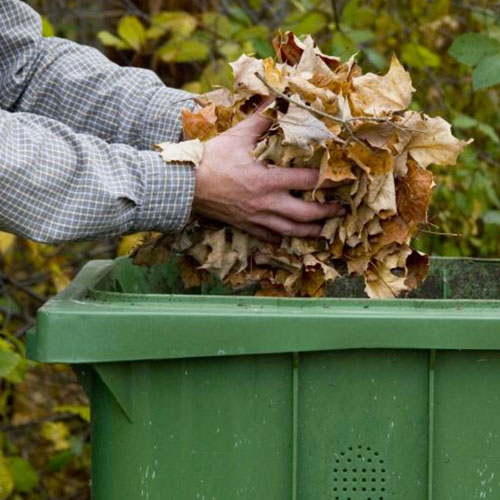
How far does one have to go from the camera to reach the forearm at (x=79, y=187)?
202cm

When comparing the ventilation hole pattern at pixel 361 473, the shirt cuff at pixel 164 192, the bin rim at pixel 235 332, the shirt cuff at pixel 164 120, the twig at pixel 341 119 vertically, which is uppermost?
the twig at pixel 341 119

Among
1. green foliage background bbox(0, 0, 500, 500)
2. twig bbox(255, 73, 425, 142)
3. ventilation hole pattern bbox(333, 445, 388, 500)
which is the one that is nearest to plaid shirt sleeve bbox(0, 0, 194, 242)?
twig bbox(255, 73, 425, 142)

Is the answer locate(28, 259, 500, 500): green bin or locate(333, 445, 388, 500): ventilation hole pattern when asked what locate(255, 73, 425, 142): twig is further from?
locate(333, 445, 388, 500): ventilation hole pattern

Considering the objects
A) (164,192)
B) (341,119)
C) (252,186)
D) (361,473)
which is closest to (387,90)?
(341,119)

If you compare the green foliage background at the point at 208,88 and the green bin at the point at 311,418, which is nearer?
the green bin at the point at 311,418

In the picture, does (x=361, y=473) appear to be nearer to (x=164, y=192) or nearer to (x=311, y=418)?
(x=311, y=418)

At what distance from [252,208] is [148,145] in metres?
0.51

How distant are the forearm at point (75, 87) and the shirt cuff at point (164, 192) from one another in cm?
46

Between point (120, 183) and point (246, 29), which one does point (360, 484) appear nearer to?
point (120, 183)

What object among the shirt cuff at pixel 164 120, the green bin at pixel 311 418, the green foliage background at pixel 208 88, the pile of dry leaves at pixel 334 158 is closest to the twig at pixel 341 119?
the pile of dry leaves at pixel 334 158

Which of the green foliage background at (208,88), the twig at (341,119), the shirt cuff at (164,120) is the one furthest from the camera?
the green foliage background at (208,88)

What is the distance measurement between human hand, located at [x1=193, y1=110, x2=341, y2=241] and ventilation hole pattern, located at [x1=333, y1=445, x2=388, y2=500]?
45 cm

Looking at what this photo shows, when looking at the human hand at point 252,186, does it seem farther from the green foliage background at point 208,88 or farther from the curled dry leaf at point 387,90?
the green foliage background at point 208,88

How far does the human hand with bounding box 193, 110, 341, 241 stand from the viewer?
2.06 m
